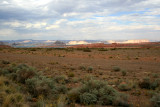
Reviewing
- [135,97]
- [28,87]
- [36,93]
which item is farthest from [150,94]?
[28,87]

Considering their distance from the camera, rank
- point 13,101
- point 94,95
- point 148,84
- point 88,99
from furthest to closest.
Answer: point 148,84, point 94,95, point 88,99, point 13,101

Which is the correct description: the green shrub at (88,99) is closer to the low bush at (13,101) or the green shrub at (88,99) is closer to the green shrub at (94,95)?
the green shrub at (94,95)

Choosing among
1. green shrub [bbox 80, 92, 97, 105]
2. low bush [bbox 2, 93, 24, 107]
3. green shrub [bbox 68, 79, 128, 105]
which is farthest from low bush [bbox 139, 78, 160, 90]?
low bush [bbox 2, 93, 24, 107]

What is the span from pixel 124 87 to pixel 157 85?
2372 millimetres

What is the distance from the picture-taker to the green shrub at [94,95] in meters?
7.24

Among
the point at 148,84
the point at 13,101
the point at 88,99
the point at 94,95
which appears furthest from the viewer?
the point at 148,84

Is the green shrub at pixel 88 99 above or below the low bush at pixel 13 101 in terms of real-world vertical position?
below

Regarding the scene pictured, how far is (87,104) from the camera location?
700 centimetres

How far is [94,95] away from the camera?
7430 millimetres

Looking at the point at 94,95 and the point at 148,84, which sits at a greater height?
the point at 94,95

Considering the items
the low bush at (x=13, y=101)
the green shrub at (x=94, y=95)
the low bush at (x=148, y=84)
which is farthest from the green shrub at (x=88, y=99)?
the low bush at (x=148, y=84)

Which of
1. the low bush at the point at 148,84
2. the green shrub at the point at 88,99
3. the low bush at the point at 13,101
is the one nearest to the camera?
the low bush at the point at 13,101

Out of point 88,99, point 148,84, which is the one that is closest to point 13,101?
point 88,99

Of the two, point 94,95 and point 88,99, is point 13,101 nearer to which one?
point 88,99
